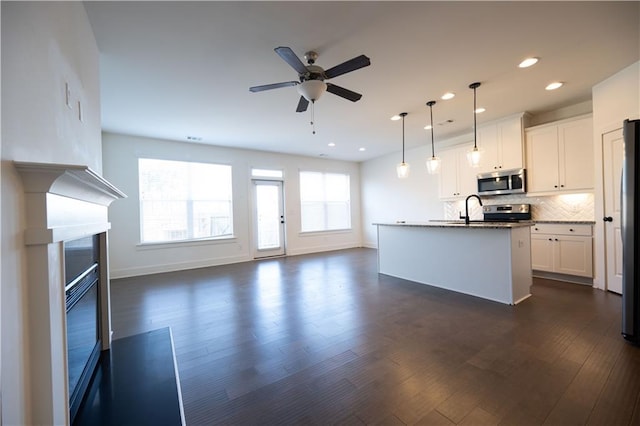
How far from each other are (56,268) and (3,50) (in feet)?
2.87

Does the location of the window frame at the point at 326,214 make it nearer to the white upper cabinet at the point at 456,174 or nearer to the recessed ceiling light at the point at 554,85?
the white upper cabinet at the point at 456,174

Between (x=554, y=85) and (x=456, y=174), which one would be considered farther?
(x=456, y=174)

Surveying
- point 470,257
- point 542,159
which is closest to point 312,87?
point 470,257

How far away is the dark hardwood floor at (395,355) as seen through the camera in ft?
5.03

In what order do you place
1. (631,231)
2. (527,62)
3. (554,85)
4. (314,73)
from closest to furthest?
(631,231) < (314,73) < (527,62) < (554,85)

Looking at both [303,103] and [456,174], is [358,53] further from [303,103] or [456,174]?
[456,174]

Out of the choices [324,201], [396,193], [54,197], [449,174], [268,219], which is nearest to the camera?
[54,197]

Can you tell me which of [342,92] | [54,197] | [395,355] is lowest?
[395,355]

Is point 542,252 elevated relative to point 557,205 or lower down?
lower down

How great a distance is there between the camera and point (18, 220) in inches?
38.6

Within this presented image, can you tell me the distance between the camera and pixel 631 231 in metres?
2.19

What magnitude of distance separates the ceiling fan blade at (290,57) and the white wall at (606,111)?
12.5 ft

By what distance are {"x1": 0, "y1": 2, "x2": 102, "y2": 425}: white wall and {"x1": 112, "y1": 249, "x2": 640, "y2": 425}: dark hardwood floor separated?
0.95 meters

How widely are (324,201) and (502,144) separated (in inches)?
182
